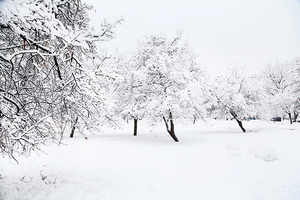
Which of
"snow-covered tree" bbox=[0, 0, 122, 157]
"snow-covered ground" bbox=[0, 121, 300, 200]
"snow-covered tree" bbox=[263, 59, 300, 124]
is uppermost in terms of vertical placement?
"snow-covered tree" bbox=[263, 59, 300, 124]

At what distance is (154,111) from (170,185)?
5.68 m

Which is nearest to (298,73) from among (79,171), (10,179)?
(79,171)

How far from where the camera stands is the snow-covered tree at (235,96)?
47.3 feet

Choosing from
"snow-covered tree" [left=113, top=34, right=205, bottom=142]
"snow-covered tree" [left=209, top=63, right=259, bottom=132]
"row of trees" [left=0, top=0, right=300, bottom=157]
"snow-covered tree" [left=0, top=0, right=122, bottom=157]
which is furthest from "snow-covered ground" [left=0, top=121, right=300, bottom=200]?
"snow-covered tree" [left=209, top=63, right=259, bottom=132]

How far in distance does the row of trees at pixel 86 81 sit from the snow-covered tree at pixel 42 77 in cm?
2

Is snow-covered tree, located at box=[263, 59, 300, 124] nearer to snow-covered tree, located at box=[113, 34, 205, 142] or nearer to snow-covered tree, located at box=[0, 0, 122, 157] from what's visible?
snow-covered tree, located at box=[113, 34, 205, 142]

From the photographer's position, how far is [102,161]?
20.7 feet

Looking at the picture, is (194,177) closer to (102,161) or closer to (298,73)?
(102,161)

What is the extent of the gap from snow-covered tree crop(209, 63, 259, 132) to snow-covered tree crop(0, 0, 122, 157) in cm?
1295

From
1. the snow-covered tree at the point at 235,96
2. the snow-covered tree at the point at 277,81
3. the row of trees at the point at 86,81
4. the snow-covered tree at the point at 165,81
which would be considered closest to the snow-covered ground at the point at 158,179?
the row of trees at the point at 86,81

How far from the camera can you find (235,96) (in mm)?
14492

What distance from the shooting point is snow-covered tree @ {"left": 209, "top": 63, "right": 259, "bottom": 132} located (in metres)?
14.4

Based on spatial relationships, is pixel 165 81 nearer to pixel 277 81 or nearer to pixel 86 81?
pixel 86 81

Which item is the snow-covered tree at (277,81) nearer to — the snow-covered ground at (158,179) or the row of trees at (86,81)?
the row of trees at (86,81)
